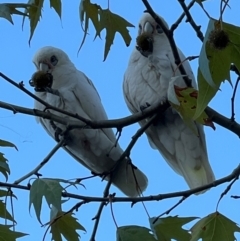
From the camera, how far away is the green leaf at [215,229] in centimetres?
133

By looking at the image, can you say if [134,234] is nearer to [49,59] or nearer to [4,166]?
[4,166]

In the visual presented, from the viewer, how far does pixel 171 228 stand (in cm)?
141

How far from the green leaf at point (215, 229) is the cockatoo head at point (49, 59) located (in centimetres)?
178

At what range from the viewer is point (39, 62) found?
117 inches

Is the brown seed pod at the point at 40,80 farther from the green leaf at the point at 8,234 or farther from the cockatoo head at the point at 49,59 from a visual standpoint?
the cockatoo head at the point at 49,59

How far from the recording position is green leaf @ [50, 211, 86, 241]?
1.52 meters

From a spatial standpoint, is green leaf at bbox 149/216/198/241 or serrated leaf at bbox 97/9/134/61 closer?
green leaf at bbox 149/216/198/241

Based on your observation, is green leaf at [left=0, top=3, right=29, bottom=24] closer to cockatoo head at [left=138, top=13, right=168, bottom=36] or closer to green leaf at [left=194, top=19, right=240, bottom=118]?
green leaf at [left=194, top=19, right=240, bottom=118]

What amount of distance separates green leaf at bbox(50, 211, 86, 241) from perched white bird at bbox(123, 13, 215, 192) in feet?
4.13

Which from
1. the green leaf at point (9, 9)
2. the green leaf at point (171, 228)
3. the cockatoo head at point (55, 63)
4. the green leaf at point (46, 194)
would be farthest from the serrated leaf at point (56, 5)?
the cockatoo head at point (55, 63)

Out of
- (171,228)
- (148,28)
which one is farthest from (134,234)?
(148,28)

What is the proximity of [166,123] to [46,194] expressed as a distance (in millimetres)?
1572

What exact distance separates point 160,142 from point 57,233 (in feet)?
4.55

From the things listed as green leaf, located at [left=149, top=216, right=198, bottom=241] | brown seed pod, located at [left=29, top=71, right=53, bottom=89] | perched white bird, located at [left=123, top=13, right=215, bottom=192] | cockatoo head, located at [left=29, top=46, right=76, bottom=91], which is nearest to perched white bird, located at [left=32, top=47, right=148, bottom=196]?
cockatoo head, located at [left=29, top=46, right=76, bottom=91]
